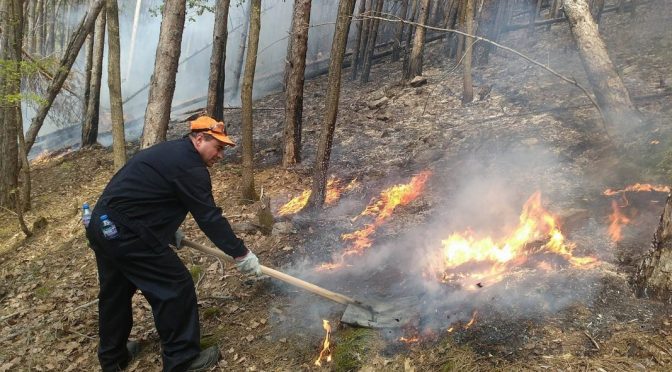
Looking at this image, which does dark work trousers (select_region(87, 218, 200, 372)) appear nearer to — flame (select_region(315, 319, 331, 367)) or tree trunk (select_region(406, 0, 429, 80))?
flame (select_region(315, 319, 331, 367))

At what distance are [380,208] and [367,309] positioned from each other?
2774 mm

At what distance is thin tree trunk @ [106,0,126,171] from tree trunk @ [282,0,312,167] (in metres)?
3.01

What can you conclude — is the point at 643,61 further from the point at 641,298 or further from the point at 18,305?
the point at 18,305

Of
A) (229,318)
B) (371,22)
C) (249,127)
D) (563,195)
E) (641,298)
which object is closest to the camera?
(641,298)

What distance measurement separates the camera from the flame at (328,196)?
275 inches

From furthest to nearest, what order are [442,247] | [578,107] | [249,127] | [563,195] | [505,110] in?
[505,110], [578,107], [249,127], [563,195], [442,247]

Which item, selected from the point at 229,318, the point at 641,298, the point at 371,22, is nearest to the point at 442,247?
the point at 641,298

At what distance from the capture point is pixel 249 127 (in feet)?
23.6

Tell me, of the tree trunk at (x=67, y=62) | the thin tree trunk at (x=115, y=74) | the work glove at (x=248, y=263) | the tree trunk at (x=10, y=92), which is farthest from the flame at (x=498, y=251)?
the tree trunk at (x=67, y=62)

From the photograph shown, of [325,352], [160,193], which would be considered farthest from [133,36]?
[325,352]

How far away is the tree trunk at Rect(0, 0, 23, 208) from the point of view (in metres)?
7.47

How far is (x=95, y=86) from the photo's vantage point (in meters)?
12.5

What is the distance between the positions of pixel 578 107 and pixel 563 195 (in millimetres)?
3439

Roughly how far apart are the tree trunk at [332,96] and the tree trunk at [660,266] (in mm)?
4281
